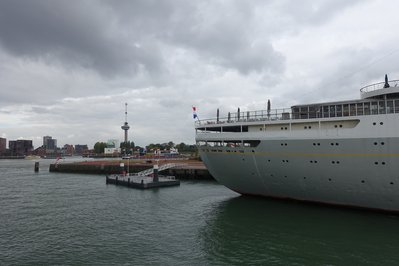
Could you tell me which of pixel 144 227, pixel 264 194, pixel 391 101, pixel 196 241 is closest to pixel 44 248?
pixel 144 227

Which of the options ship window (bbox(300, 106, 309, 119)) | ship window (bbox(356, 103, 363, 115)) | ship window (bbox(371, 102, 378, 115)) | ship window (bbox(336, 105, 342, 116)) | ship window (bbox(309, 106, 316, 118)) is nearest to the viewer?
ship window (bbox(371, 102, 378, 115))

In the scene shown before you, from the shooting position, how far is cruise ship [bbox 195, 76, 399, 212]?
17062 millimetres

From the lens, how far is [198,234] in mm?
16156

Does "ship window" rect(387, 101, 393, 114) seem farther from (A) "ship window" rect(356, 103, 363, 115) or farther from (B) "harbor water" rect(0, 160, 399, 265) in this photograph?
(B) "harbor water" rect(0, 160, 399, 265)

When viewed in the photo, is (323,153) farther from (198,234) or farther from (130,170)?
(130,170)

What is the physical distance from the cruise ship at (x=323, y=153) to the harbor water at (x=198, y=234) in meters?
1.48

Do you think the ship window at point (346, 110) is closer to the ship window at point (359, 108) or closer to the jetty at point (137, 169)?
the ship window at point (359, 108)

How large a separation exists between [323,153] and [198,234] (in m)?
9.47

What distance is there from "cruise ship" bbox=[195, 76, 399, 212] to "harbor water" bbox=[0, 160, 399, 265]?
4.84 ft

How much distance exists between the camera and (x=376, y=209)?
18.0 metres

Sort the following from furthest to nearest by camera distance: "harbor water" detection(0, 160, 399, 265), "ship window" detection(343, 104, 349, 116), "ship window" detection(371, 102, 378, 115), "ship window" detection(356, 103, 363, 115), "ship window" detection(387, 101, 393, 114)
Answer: "ship window" detection(343, 104, 349, 116)
"ship window" detection(356, 103, 363, 115)
"ship window" detection(371, 102, 378, 115)
"ship window" detection(387, 101, 393, 114)
"harbor water" detection(0, 160, 399, 265)

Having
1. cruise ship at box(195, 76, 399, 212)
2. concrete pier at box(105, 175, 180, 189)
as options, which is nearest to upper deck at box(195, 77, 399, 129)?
cruise ship at box(195, 76, 399, 212)

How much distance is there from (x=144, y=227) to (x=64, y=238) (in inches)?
177

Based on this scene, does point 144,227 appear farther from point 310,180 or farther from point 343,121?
point 343,121
